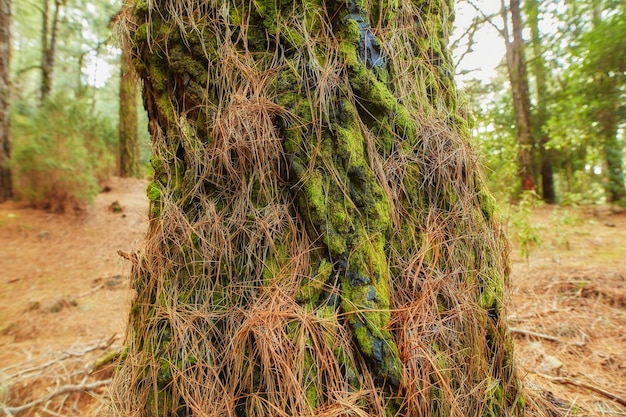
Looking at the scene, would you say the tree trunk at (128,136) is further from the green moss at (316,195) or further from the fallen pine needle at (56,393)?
the green moss at (316,195)

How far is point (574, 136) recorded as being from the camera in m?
6.53

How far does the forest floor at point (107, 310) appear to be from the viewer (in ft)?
6.72

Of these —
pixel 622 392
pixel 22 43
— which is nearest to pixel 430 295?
pixel 622 392

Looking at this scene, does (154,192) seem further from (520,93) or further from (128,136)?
(520,93)

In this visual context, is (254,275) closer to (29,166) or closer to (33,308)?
(33,308)

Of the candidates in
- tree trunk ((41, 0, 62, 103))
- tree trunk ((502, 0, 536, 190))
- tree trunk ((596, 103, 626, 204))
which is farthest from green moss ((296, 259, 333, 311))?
tree trunk ((41, 0, 62, 103))

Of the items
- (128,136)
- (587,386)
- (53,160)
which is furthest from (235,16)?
(128,136)

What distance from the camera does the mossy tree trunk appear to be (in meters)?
1.22

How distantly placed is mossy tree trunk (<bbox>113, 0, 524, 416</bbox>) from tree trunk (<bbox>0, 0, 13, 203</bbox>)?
684cm

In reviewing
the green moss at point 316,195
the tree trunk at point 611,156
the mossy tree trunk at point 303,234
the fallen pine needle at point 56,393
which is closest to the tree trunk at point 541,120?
the tree trunk at point 611,156

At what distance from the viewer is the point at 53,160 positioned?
613 cm

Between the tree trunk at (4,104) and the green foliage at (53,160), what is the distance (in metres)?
0.17

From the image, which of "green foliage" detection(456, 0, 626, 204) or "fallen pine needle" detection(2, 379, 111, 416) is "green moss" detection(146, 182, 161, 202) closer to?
"fallen pine needle" detection(2, 379, 111, 416)

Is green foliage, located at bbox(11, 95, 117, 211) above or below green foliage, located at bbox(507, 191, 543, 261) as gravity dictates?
above
